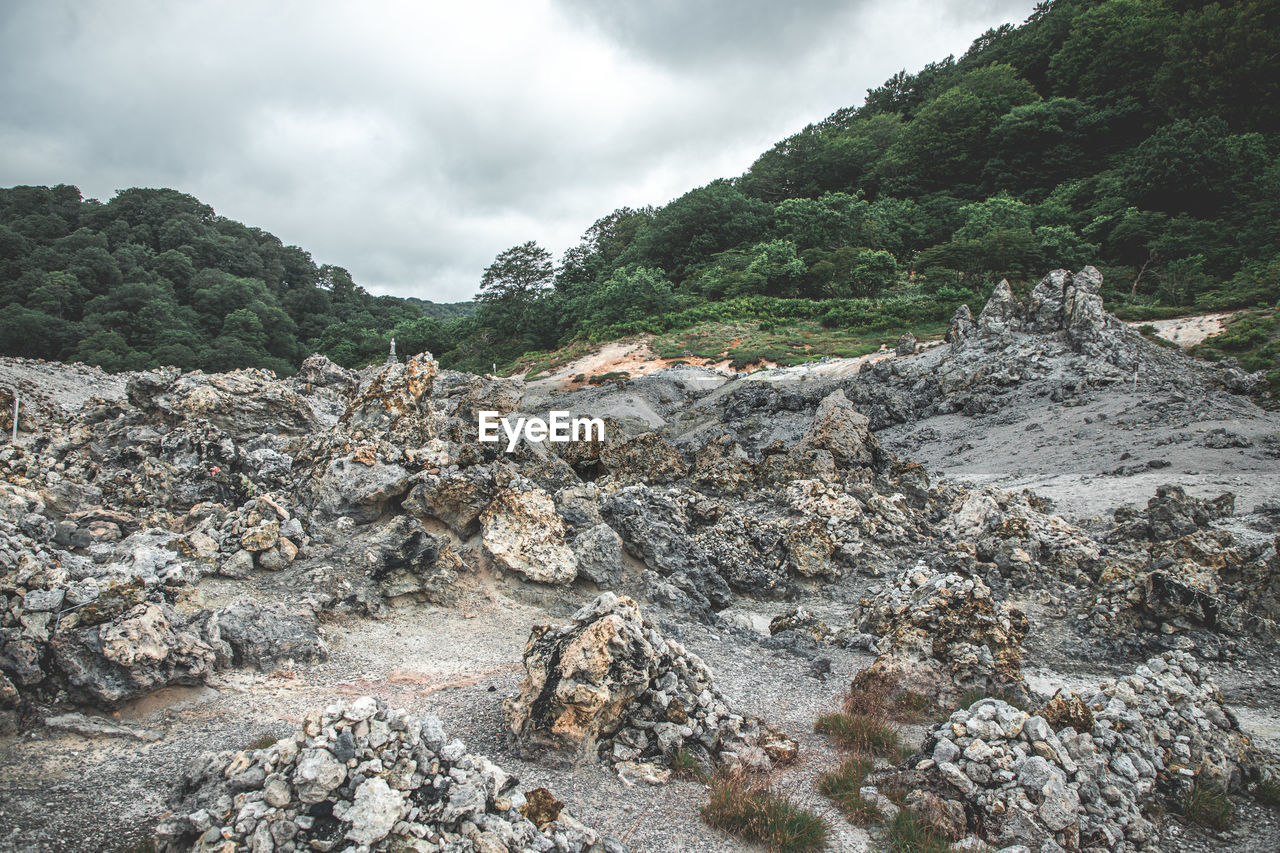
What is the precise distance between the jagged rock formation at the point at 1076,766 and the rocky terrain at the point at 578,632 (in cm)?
3

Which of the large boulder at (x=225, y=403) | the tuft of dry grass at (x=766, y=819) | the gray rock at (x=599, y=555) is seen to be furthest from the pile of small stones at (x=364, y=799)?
the large boulder at (x=225, y=403)

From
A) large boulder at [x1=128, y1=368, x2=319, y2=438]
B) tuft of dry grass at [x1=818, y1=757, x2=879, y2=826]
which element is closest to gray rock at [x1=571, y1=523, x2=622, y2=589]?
tuft of dry grass at [x1=818, y1=757, x2=879, y2=826]

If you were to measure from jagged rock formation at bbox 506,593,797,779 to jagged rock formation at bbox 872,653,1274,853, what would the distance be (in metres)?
1.31

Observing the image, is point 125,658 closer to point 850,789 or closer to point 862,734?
point 850,789

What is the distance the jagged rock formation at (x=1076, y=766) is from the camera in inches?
188

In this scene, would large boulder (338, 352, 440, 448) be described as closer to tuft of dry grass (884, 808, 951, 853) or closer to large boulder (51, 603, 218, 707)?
large boulder (51, 603, 218, 707)

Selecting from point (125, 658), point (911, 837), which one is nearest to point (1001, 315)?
point (911, 837)

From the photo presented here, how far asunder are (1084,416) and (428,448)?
22.4m

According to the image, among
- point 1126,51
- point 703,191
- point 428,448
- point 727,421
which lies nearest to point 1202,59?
point 1126,51

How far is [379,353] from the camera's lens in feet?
210

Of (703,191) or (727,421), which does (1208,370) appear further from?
(703,191)

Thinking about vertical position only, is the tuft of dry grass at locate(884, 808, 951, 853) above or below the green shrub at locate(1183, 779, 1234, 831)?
above

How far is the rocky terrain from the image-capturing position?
4.34 m

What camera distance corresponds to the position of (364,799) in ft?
12.6
